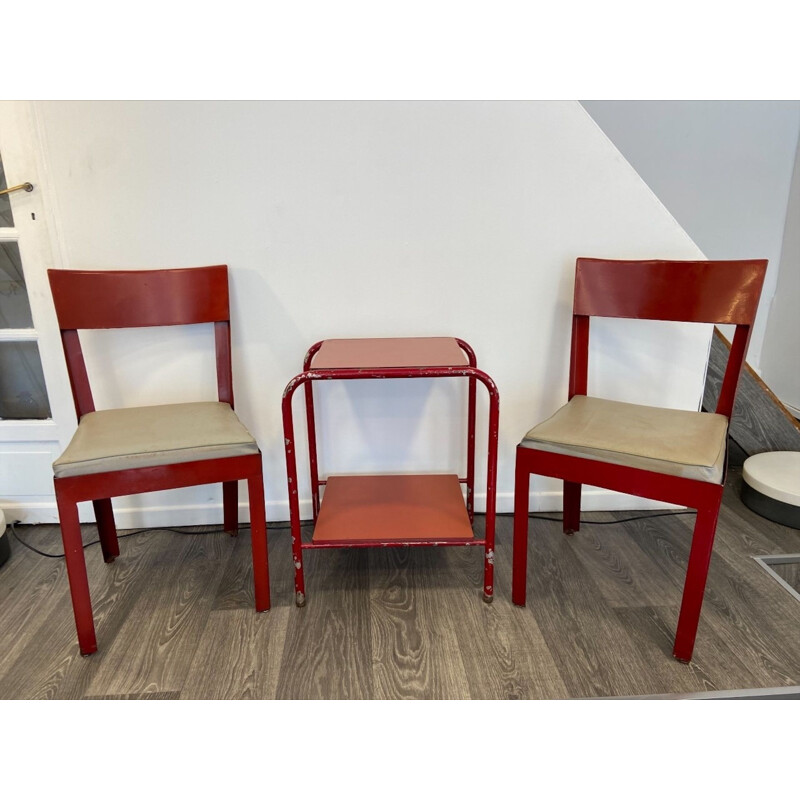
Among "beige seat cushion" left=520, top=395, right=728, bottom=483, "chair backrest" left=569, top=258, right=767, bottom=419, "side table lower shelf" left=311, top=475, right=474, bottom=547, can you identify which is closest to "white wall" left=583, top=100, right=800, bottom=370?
"chair backrest" left=569, top=258, right=767, bottom=419

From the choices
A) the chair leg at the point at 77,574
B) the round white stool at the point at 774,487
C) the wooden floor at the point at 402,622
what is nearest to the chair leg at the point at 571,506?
the wooden floor at the point at 402,622

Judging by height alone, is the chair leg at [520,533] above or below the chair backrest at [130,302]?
below

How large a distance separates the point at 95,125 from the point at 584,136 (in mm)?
1350

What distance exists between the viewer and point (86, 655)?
52.3 inches

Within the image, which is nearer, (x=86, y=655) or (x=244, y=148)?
(x=86, y=655)

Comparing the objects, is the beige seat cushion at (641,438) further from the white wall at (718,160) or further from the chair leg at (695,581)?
the white wall at (718,160)

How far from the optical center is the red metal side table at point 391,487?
1.31 m

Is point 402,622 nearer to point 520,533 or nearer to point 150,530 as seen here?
point 520,533

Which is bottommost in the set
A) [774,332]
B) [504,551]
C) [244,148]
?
[504,551]

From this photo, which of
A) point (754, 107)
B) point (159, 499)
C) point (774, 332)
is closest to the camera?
point (159, 499)

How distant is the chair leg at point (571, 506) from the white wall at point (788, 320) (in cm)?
153

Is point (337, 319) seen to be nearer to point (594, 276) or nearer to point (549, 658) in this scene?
point (594, 276)

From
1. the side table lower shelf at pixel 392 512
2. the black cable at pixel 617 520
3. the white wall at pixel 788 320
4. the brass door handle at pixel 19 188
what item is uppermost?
the brass door handle at pixel 19 188
